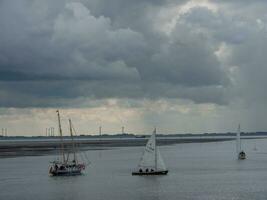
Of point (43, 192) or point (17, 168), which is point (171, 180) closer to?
point (43, 192)

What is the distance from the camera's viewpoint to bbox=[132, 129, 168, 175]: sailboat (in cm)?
10550

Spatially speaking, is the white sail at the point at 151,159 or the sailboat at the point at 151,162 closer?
the sailboat at the point at 151,162

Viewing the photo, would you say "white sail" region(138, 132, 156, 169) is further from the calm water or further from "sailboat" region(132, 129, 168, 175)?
the calm water

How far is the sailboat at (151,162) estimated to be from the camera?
10550 cm

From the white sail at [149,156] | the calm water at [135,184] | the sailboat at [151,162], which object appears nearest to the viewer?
the calm water at [135,184]

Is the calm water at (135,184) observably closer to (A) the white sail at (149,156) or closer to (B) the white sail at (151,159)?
(B) the white sail at (151,159)

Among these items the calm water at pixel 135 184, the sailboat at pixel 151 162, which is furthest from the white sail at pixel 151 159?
the calm water at pixel 135 184

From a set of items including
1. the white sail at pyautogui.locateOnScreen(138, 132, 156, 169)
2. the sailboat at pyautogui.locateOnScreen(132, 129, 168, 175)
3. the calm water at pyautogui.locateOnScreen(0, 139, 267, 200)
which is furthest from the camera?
the white sail at pyautogui.locateOnScreen(138, 132, 156, 169)

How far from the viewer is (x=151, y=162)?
107m

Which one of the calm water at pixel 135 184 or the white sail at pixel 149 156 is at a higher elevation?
the white sail at pixel 149 156

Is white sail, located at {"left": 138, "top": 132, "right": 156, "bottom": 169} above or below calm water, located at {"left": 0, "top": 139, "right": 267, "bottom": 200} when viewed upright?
above

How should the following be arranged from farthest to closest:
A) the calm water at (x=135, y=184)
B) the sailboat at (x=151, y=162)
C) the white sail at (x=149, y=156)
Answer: the white sail at (x=149, y=156) → the sailboat at (x=151, y=162) → the calm water at (x=135, y=184)

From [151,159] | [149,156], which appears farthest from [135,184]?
[151,159]

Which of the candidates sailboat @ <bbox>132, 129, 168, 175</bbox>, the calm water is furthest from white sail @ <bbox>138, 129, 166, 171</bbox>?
the calm water
